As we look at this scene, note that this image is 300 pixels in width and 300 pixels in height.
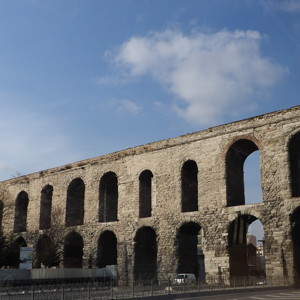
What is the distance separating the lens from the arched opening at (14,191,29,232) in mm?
39344

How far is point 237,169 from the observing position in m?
27.1

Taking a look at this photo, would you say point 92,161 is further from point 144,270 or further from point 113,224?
point 144,270

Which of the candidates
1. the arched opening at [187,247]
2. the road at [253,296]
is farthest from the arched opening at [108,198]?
the road at [253,296]

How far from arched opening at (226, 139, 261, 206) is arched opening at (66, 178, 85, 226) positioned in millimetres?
13136

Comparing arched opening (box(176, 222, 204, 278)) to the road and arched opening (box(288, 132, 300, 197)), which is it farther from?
the road

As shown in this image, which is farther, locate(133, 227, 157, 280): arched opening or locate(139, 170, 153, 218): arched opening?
locate(139, 170, 153, 218): arched opening

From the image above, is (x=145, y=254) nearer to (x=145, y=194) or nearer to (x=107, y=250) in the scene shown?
(x=107, y=250)

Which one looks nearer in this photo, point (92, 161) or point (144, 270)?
point (144, 270)

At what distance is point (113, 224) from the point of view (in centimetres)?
Result: 3095

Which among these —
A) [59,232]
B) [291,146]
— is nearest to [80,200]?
[59,232]

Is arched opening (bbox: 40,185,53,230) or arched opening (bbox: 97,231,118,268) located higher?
arched opening (bbox: 40,185,53,230)

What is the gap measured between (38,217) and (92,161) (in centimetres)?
703

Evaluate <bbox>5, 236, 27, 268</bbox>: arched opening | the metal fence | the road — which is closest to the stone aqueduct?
the metal fence

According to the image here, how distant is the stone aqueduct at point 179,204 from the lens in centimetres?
2395
